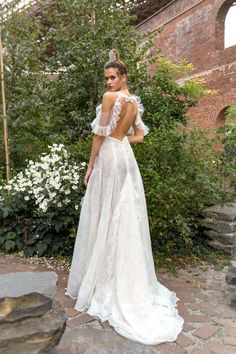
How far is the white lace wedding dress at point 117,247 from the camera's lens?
2682 millimetres

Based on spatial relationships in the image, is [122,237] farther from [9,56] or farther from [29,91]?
[9,56]

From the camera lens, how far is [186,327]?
105 inches

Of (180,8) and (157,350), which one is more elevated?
(180,8)

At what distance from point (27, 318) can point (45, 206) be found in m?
2.00

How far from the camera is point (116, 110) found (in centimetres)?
268

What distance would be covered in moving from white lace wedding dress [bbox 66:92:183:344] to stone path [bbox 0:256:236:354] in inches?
4.2

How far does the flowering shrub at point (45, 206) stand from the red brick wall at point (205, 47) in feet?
24.5

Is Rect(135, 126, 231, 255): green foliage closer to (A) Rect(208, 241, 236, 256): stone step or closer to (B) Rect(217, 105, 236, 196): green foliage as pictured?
(B) Rect(217, 105, 236, 196): green foliage

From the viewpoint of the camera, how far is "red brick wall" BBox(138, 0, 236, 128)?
405 inches

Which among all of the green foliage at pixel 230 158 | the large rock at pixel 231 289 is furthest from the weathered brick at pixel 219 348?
the green foliage at pixel 230 158

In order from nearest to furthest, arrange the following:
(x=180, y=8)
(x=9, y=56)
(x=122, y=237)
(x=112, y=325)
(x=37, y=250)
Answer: (x=112, y=325) → (x=122, y=237) → (x=37, y=250) → (x=9, y=56) → (x=180, y=8)

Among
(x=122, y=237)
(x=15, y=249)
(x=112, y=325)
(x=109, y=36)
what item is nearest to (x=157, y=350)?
(x=112, y=325)

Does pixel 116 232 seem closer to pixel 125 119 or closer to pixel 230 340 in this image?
pixel 125 119

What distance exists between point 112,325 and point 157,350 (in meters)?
0.39
